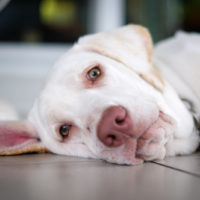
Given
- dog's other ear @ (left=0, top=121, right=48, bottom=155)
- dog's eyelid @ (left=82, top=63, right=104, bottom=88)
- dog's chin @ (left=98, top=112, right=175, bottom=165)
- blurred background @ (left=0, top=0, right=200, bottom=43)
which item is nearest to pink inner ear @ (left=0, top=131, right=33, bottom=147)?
dog's other ear @ (left=0, top=121, right=48, bottom=155)

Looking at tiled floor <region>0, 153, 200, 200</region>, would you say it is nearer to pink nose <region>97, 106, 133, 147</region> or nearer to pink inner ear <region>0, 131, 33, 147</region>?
pink nose <region>97, 106, 133, 147</region>

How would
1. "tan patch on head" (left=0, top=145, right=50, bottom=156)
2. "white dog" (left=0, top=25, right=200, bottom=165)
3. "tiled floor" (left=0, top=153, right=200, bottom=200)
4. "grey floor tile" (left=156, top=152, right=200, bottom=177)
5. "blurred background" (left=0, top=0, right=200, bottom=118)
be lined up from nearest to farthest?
1. "tiled floor" (left=0, top=153, right=200, bottom=200)
2. "grey floor tile" (left=156, top=152, right=200, bottom=177)
3. "white dog" (left=0, top=25, right=200, bottom=165)
4. "tan patch on head" (left=0, top=145, right=50, bottom=156)
5. "blurred background" (left=0, top=0, right=200, bottom=118)

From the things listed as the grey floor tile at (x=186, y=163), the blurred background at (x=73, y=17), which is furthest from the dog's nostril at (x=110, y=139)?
the blurred background at (x=73, y=17)

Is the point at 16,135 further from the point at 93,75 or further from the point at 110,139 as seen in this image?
the point at 110,139

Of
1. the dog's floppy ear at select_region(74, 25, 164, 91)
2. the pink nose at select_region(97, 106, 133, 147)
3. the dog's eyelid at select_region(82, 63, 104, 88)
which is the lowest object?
the pink nose at select_region(97, 106, 133, 147)

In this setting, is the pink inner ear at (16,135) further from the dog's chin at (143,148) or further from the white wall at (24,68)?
the white wall at (24,68)

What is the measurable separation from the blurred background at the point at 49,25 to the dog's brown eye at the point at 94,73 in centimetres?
387

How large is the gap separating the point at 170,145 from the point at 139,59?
1.54ft

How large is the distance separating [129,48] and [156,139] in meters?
0.62

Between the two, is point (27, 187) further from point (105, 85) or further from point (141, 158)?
point (105, 85)

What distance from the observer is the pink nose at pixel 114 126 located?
1.41 meters

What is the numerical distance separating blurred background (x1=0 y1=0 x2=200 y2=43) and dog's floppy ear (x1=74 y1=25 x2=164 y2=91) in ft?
12.1

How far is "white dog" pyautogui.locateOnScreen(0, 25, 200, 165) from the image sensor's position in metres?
1.52

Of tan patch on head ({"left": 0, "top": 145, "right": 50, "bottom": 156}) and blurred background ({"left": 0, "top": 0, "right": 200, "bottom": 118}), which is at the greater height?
blurred background ({"left": 0, "top": 0, "right": 200, "bottom": 118})
